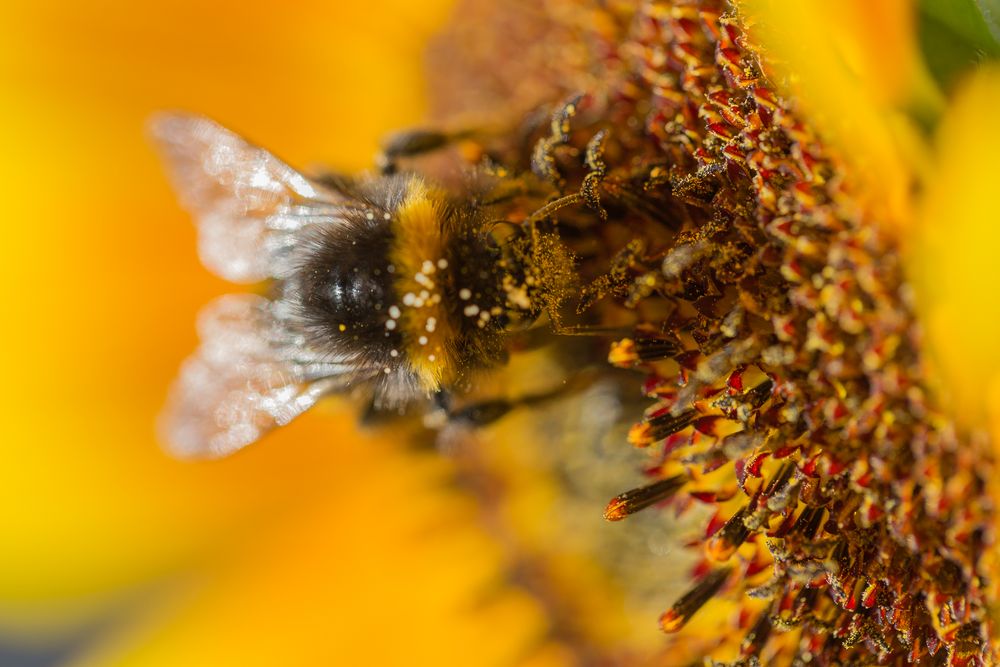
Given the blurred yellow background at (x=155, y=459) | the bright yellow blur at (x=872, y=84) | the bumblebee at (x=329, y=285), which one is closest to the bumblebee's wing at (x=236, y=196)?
the bumblebee at (x=329, y=285)

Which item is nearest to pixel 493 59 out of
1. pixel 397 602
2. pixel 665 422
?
pixel 665 422

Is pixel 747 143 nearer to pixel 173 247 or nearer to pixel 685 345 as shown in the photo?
pixel 685 345

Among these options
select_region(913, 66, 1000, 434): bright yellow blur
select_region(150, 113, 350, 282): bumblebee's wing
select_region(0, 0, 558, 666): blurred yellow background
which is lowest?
select_region(0, 0, 558, 666): blurred yellow background

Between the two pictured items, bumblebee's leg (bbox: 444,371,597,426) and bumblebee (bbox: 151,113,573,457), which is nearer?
bumblebee (bbox: 151,113,573,457)

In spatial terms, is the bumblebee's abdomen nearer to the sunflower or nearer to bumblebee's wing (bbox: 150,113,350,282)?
bumblebee's wing (bbox: 150,113,350,282)

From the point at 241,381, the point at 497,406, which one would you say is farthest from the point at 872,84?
the point at 241,381

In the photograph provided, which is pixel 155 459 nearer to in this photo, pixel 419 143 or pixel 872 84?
pixel 419 143

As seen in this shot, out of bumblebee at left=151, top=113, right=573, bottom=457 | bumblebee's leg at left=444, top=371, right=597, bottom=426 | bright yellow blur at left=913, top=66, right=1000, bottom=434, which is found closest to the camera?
bright yellow blur at left=913, top=66, right=1000, bottom=434

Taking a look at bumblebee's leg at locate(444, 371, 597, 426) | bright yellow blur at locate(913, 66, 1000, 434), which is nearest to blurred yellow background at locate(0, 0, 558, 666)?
bumblebee's leg at locate(444, 371, 597, 426)

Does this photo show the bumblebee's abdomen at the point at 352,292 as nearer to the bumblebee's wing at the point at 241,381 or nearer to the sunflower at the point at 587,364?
the bumblebee's wing at the point at 241,381
